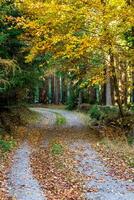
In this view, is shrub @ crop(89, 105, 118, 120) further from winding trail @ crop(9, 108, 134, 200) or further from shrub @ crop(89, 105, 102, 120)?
winding trail @ crop(9, 108, 134, 200)

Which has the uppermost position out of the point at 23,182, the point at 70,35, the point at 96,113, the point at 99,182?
the point at 70,35

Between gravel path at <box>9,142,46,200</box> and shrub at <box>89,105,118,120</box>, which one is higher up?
shrub at <box>89,105,118,120</box>

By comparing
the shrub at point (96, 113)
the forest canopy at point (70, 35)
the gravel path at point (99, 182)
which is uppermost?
the forest canopy at point (70, 35)

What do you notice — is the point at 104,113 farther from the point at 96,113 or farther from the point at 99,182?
the point at 99,182

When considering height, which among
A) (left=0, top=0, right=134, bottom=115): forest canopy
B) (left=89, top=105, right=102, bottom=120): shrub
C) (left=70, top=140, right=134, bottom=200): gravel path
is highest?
(left=0, top=0, right=134, bottom=115): forest canopy

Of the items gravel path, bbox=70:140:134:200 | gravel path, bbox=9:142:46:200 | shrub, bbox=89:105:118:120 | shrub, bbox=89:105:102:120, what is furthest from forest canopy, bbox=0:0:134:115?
shrub, bbox=89:105:102:120

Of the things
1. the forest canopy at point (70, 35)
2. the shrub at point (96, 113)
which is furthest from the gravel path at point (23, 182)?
the shrub at point (96, 113)

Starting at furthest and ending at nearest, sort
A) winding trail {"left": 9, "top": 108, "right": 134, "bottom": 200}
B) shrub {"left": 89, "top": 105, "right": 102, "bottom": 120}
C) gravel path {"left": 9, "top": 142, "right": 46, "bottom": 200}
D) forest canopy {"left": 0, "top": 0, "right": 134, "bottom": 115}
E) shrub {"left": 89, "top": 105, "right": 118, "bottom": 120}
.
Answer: shrub {"left": 89, "top": 105, "right": 102, "bottom": 120} < shrub {"left": 89, "top": 105, "right": 118, "bottom": 120} < forest canopy {"left": 0, "top": 0, "right": 134, "bottom": 115} < winding trail {"left": 9, "top": 108, "right": 134, "bottom": 200} < gravel path {"left": 9, "top": 142, "right": 46, "bottom": 200}

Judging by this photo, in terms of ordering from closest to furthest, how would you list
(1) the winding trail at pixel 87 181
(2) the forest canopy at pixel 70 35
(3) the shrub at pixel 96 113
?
(1) the winding trail at pixel 87 181
(2) the forest canopy at pixel 70 35
(3) the shrub at pixel 96 113

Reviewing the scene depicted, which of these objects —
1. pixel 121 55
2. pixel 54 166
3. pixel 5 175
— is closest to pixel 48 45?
pixel 121 55

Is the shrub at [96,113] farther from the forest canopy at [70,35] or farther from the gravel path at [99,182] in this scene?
the gravel path at [99,182]

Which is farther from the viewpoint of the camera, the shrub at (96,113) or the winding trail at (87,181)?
the shrub at (96,113)

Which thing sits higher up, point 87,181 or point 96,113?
point 96,113

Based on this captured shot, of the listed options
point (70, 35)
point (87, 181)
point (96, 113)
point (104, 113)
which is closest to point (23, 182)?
point (87, 181)
